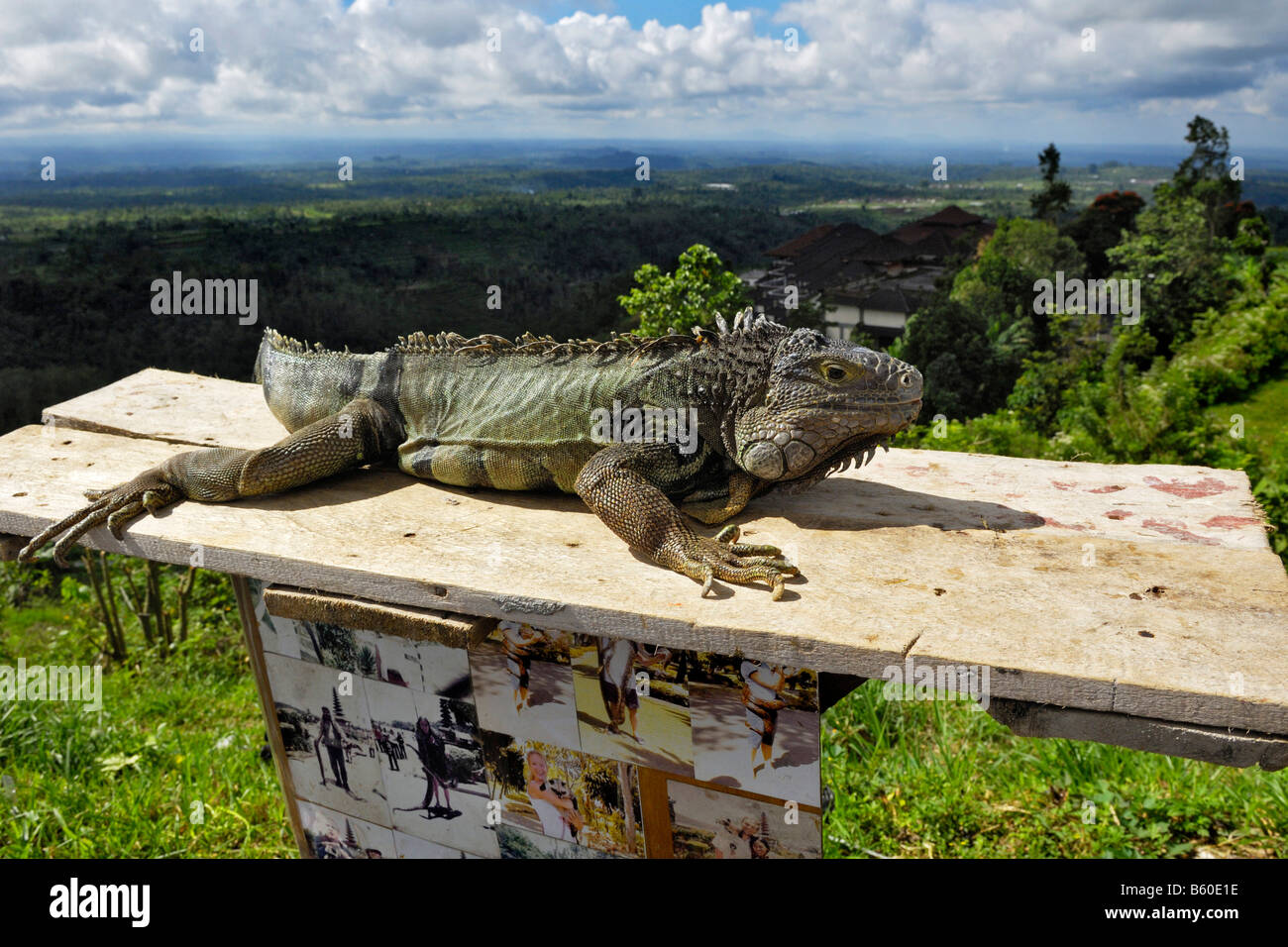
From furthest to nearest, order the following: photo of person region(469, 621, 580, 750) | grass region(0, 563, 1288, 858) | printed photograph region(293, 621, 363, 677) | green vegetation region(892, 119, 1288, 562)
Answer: green vegetation region(892, 119, 1288, 562), grass region(0, 563, 1288, 858), printed photograph region(293, 621, 363, 677), photo of person region(469, 621, 580, 750)

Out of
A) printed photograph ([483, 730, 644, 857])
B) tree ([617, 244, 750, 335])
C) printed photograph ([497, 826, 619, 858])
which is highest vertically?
tree ([617, 244, 750, 335])

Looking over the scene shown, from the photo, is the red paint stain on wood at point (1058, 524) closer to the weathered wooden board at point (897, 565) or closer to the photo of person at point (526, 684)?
the weathered wooden board at point (897, 565)

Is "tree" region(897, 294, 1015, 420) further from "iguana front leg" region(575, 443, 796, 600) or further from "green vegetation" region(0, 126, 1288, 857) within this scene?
"iguana front leg" region(575, 443, 796, 600)

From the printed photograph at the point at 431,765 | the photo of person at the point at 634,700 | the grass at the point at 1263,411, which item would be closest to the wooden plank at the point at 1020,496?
the photo of person at the point at 634,700

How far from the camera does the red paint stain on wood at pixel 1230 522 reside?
3.67 m

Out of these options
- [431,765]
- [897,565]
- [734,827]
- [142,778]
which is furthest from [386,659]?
[142,778]

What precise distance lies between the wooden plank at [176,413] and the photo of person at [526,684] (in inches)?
74.1

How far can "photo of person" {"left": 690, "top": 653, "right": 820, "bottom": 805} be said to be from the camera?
345 cm

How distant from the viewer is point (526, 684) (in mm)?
3955

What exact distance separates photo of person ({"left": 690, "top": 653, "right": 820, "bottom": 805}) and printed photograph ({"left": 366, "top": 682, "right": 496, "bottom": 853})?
3.76ft

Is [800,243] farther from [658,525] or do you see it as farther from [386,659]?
[658,525]

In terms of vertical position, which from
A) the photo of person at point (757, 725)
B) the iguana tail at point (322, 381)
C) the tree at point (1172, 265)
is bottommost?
the photo of person at point (757, 725)

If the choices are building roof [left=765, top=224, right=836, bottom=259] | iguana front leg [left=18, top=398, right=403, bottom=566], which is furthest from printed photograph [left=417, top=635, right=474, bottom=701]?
building roof [left=765, top=224, right=836, bottom=259]

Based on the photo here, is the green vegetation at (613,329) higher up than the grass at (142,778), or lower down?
higher up
